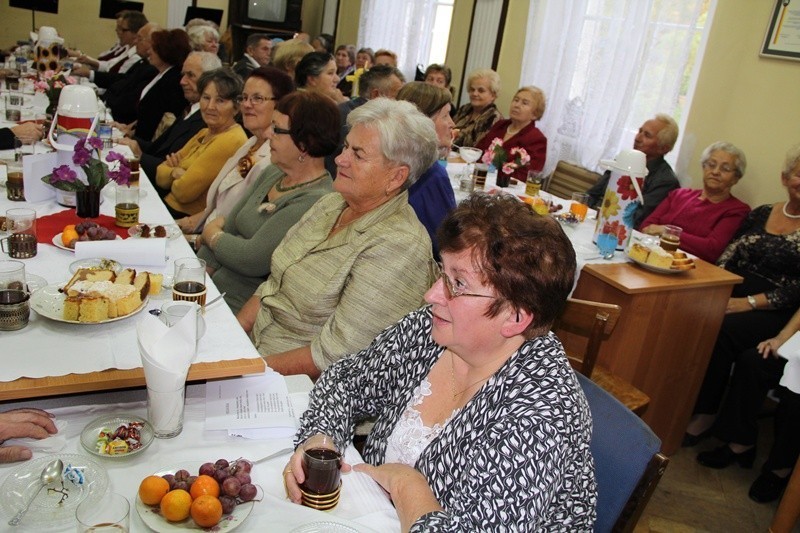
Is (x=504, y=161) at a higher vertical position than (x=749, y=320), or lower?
higher

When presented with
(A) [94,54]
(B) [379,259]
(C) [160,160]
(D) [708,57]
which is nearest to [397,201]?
(B) [379,259]

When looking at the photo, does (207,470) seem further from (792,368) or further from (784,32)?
(784,32)

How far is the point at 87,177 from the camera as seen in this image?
8.36 ft

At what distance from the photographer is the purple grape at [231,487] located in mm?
1155

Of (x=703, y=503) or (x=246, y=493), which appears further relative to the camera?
(x=703, y=503)

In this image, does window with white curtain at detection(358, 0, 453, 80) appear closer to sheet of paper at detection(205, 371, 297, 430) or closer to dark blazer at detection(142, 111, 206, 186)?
dark blazer at detection(142, 111, 206, 186)

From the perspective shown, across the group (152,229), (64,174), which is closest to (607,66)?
(152,229)

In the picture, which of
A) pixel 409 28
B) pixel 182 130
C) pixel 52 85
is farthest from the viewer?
pixel 409 28

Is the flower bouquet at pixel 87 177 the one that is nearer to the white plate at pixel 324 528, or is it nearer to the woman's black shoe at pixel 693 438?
the white plate at pixel 324 528

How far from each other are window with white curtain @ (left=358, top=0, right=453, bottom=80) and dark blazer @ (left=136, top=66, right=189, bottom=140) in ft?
12.5

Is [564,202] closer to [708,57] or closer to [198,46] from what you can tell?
[708,57]

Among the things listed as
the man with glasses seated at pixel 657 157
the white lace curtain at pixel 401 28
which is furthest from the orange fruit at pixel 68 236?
the white lace curtain at pixel 401 28

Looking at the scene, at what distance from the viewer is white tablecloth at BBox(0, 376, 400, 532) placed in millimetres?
1188

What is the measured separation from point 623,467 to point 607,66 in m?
4.60
